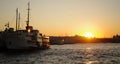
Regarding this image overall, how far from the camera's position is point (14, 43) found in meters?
92.5

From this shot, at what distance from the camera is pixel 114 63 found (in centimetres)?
5578

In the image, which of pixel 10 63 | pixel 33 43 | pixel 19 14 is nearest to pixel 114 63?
pixel 10 63

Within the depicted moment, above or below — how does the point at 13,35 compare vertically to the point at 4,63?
above

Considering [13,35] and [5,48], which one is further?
[5,48]

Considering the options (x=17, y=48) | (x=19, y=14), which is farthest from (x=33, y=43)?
(x=19, y=14)

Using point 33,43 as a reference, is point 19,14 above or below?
above

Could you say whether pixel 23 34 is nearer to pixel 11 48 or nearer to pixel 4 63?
pixel 11 48

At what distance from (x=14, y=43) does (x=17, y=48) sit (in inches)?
69.6

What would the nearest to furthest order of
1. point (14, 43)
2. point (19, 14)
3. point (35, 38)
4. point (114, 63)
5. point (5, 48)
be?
point (114, 63) < point (14, 43) < point (5, 48) < point (35, 38) < point (19, 14)

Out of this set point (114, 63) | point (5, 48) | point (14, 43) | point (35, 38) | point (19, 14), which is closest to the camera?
point (114, 63)

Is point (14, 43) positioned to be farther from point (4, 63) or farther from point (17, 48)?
point (4, 63)

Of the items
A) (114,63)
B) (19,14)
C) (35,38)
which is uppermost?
(19,14)

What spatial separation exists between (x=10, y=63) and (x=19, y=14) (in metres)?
61.1

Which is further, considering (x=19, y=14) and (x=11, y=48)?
(x=19, y=14)
